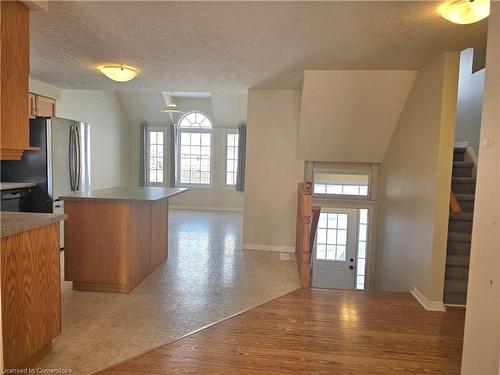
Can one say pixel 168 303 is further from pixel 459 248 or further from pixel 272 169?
pixel 459 248

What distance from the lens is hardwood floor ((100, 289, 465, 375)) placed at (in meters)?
2.22

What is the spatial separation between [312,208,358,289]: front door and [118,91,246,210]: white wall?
9.68 feet

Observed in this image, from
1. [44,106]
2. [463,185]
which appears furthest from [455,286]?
[44,106]

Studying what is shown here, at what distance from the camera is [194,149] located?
900 centimetres

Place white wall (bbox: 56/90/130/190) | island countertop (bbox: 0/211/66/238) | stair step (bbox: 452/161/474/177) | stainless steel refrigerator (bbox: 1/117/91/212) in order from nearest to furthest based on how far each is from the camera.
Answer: island countertop (bbox: 0/211/66/238)
stainless steel refrigerator (bbox: 1/117/91/212)
stair step (bbox: 452/161/474/177)
white wall (bbox: 56/90/130/190)

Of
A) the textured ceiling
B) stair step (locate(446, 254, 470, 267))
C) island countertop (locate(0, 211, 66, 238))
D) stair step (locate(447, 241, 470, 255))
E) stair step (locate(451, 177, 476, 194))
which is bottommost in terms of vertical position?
stair step (locate(446, 254, 470, 267))

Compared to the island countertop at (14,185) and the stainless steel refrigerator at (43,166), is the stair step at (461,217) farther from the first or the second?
the island countertop at (14,185)

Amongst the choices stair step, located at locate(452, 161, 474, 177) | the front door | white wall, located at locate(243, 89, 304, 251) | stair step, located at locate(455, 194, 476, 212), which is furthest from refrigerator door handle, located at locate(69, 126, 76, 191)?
stair step, located at locate(452, 161, 474, 177)

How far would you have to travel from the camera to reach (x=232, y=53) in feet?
10.9

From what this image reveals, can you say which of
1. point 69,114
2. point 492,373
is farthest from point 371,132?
point 69,114

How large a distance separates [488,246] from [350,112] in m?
3.05

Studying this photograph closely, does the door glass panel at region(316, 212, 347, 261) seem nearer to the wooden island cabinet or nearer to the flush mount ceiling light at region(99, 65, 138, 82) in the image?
the flush mount ceiling light at region(99, 65, 138, 82)

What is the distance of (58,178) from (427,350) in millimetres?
4402

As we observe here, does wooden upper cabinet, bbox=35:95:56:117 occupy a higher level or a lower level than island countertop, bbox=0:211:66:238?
higher
